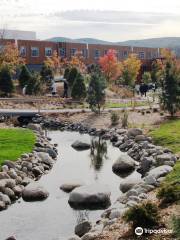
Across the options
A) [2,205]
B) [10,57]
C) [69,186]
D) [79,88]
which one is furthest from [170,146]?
[10,57]

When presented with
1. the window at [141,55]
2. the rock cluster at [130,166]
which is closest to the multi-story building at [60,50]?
the window at [141,55]

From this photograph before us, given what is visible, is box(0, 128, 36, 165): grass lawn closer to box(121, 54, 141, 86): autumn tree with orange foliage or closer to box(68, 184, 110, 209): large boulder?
box(68, 184, 110, 209): large boulder

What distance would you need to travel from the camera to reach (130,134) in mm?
29047

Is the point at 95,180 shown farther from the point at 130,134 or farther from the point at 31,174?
the point at 130,134

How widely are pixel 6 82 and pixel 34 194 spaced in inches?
1226

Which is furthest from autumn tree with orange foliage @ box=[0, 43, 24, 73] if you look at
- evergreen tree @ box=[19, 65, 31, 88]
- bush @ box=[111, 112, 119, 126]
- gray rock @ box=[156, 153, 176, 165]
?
gray rock @ box=[156, 153, 176, 165]

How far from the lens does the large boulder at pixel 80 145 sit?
28.4m

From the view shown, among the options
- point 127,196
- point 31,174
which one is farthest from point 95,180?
point 127,196

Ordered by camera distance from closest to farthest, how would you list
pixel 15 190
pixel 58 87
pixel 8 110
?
pixel 15 190, pixel 8 110, pixel 58 87

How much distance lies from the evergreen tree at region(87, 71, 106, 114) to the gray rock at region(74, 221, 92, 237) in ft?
80.4

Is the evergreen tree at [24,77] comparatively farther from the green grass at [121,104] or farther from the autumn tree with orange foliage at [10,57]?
the green grass at [121,104]

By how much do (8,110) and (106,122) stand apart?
29.0ft

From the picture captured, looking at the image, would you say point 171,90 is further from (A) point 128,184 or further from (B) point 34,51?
(B) point 34,51

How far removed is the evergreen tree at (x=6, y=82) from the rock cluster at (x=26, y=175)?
912 inches
